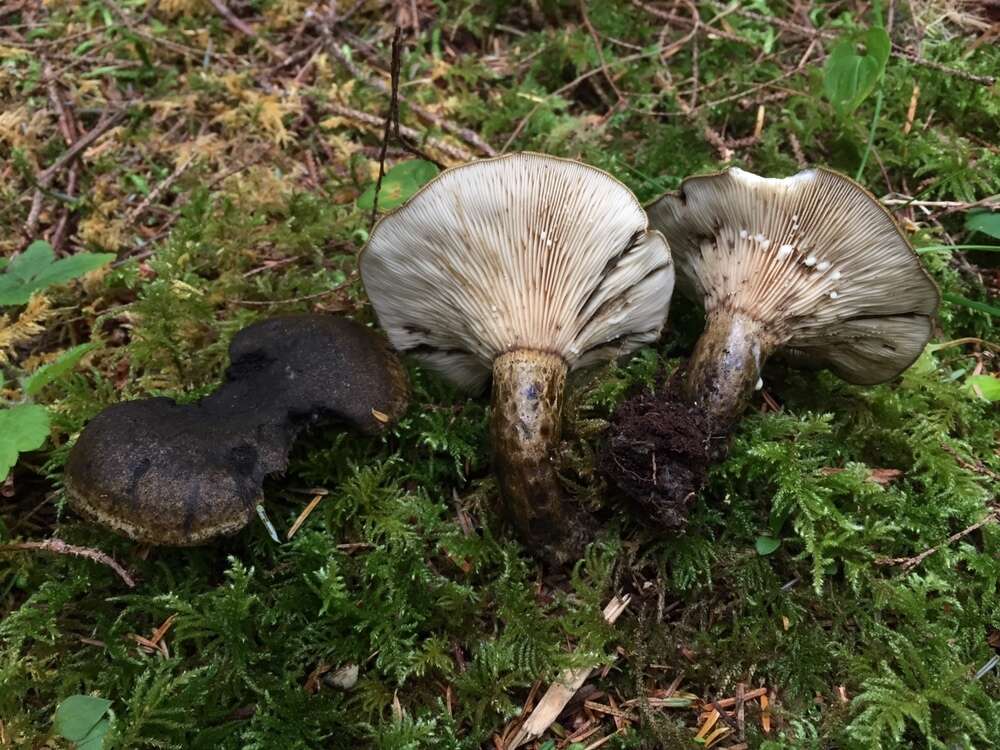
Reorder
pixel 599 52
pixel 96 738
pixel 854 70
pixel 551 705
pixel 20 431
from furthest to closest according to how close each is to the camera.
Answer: pixel 599 52 → pixel 854 70 → pixel 20 431 → pixel 551 705 → pixel 96 738

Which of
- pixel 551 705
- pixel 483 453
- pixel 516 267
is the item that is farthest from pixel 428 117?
pixel 551 705

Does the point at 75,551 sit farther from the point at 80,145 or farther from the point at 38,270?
the point at 80,145

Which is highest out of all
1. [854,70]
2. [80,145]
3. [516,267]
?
[854,70]

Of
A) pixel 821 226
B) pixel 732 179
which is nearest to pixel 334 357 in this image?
pixel 732 179

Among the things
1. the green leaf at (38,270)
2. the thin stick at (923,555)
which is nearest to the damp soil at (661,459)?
the thin stick at (923,555)

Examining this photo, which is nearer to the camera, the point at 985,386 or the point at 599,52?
the point at 985,386

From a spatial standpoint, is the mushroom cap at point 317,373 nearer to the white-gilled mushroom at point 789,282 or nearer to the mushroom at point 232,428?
the mushroom at point 232,428
